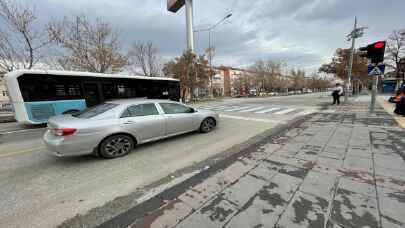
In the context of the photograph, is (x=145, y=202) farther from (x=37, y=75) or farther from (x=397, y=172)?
(x=37, y=75)

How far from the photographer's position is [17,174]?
3270 millimetres

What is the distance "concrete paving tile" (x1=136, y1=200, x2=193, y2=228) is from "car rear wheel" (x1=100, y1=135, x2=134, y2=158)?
239 centimetres

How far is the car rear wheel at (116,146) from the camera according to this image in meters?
3.84

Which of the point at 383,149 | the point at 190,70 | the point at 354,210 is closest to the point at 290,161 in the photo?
the point at 354,210

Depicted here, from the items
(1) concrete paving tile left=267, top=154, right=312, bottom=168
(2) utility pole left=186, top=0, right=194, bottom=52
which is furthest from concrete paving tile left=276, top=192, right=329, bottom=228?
(2) utility pole left=186, top=0, right=194, bottom=52

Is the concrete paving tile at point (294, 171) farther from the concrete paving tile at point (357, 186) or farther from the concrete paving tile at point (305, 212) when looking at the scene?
the concrete paving tile at point (305, 212)

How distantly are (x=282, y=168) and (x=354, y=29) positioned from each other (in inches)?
641

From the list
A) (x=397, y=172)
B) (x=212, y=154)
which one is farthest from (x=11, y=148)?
(x=397, y=172)

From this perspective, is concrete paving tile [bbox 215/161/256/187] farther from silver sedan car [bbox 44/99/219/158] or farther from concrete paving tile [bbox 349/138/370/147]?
concrete paving tile [bbox 349/138/370/147]

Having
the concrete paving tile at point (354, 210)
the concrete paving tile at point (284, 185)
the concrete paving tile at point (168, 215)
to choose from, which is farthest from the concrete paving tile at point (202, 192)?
the concrete paving tile at point (354, 210)

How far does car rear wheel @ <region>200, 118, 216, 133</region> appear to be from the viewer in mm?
5945

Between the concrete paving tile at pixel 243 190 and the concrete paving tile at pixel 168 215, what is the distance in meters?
0.62

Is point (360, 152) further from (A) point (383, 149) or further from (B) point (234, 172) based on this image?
(B) point (234, 172)

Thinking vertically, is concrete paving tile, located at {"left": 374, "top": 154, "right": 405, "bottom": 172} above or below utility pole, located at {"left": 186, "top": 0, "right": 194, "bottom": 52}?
below
